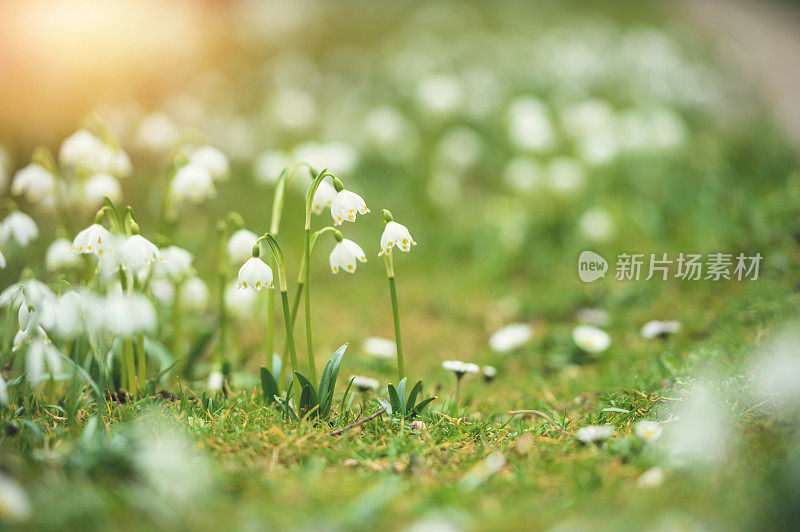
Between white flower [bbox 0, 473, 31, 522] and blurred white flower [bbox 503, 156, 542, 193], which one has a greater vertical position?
blurred white flower [bbox 503, 156, 542, 193]

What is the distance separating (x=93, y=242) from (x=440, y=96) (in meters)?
3.14

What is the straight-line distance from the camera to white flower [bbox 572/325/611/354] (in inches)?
105

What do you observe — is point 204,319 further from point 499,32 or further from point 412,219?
point 499,32

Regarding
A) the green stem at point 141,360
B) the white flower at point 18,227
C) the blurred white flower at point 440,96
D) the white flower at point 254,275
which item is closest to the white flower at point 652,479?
the white flower at point 254,275

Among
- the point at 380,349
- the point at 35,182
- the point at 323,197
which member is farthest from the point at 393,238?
the point at 35,182

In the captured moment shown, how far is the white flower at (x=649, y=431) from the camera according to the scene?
1.78 m

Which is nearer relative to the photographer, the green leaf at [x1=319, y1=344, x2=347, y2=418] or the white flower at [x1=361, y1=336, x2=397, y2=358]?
the green leaf at [x1=319, y1=344, x2=347, y2=418]

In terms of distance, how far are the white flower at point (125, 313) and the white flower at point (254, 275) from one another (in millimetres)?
298

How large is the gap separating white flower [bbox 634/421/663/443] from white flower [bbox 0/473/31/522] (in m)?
1.49

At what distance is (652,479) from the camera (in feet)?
5.31

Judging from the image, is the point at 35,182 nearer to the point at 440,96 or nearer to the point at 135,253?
the point at 135,253

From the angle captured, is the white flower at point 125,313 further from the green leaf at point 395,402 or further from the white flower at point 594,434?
the white flower at point 594,434
